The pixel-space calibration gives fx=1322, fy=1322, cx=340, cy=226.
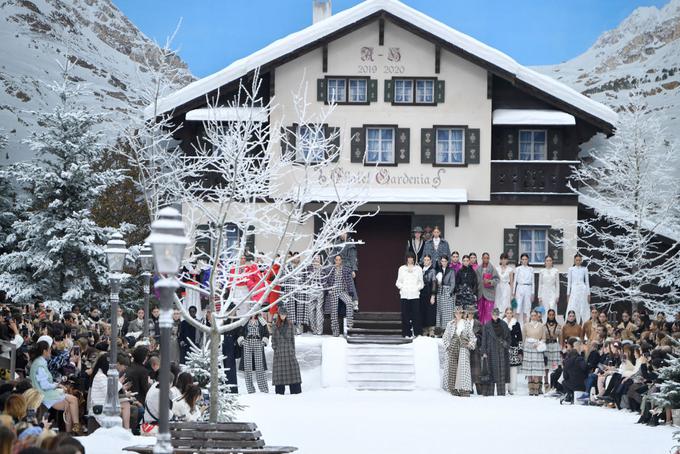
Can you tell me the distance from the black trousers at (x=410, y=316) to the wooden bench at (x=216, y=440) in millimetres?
15168

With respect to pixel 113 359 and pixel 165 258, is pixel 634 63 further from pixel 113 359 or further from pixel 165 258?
pixel 165 258

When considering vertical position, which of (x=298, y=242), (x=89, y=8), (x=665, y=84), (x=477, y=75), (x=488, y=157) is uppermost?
(x=89, y=8)

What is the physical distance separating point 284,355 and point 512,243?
11.1 m

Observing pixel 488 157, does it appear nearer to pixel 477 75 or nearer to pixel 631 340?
pixel 477 75

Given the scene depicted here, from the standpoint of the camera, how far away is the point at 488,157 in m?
37.4

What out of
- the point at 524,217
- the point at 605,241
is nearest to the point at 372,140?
the point at 524,217

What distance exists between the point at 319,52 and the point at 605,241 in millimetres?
9714

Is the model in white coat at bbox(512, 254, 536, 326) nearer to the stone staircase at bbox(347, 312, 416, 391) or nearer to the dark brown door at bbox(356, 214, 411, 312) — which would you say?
the stone staircase at bbox(347, 312, 416, 391)

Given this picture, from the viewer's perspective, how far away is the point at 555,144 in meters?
37.8

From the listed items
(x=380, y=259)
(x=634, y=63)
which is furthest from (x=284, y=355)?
(x=634, y=63)

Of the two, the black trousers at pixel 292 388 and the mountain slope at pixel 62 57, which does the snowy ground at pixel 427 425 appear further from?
the mountain slope at pixel 62 57

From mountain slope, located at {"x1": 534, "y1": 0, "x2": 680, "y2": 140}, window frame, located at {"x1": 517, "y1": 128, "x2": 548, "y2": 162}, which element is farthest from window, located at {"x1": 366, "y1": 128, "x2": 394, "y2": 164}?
mountain slope, located at {"x1": 534, "y1": 0, "x2": 680, "y2": 140}

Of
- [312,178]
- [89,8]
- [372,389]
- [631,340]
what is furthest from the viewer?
[89,8]

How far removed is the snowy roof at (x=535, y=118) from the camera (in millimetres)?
36844
